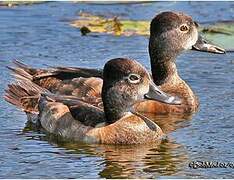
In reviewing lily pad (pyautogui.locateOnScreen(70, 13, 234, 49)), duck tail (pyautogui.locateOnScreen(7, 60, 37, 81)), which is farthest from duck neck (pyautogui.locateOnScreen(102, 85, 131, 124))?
lily pad (pyautogui.locateOnScreen(70, 13, 234, 49))

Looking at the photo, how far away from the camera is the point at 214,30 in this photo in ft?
63.3

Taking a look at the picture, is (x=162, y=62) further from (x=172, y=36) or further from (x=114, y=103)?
(x=114, y=103)

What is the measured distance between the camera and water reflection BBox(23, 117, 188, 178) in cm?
1157

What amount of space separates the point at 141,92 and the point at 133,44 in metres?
6.14

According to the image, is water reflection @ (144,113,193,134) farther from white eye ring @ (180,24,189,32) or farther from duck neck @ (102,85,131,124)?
white eye ring @ (180,24,189,32)

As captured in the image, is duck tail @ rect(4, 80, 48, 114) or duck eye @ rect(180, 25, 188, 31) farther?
duck eye @ rect(180, 25, 188, 31)

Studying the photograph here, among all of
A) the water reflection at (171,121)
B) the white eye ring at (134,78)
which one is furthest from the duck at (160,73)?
the white eye ring at (134,78)

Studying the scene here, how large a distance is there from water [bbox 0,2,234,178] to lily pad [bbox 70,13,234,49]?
29cm

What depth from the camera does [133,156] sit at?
12352mm

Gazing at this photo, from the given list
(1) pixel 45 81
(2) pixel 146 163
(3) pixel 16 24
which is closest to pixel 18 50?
(3) pixel 16 24

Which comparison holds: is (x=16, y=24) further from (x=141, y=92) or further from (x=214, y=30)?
(x=141, y=92)

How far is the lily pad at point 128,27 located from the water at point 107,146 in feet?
0.97

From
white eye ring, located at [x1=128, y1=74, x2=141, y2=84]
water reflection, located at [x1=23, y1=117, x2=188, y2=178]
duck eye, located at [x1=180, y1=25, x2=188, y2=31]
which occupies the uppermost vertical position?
duck eye, located at [x1=180, y1=25, x2=188, y2=31]

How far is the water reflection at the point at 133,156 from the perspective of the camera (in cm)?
1157
